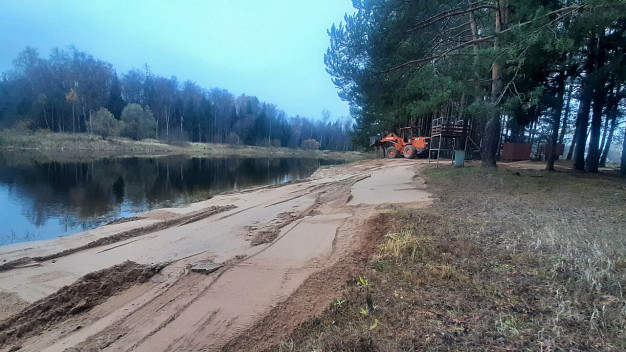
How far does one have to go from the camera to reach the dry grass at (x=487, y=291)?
2.41m

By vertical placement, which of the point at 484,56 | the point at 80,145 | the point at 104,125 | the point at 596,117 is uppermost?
the point at 484,56

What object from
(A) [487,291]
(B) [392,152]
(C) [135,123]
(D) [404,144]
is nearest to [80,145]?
(C) [135,123]

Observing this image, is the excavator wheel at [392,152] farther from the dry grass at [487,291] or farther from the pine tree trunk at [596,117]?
the dry grass at [487,291]

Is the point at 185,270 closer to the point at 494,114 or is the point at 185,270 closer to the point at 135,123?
the point at 494,114

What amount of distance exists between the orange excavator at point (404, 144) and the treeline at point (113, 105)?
1411 cm

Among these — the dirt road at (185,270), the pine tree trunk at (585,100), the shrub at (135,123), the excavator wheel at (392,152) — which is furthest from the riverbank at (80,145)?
the pine tree trunk at (585,100)

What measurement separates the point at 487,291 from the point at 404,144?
76.8 ft

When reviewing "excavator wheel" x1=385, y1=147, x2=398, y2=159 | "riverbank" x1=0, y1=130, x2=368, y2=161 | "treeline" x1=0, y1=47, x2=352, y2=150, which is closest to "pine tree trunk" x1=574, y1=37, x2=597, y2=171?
"excavator wheel" x1=385, y1=147, x2=398, y2=159

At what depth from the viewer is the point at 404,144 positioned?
25625mm

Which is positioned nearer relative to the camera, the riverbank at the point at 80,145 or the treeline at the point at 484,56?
the treeline at the point at 484,56

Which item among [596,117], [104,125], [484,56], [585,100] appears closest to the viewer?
[484,56]

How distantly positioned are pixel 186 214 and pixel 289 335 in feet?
23.9

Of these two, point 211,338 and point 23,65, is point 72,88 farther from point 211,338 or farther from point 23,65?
point 211,338

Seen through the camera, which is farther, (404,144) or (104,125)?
(104,125)
